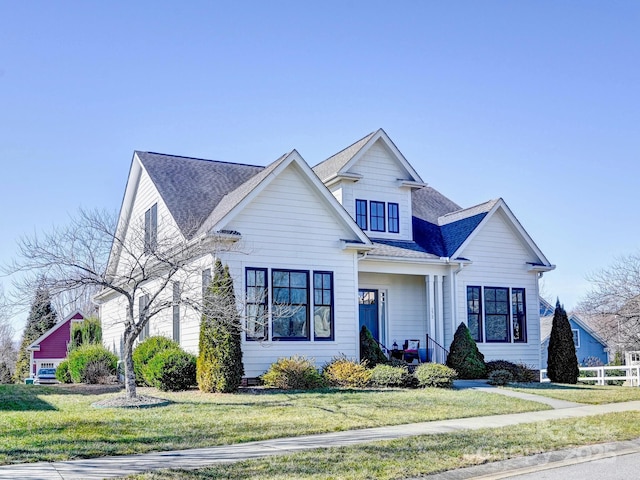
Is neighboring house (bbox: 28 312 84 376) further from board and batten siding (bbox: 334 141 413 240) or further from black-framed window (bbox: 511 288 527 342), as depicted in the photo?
black-framed window (bbox: 511 288 527 342)

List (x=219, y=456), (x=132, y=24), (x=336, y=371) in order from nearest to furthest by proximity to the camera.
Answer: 1. (x=219, y=456)
2. (x=132, y=24)
3. (x=336, y=371)

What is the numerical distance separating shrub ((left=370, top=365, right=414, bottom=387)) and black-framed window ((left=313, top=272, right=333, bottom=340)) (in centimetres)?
206

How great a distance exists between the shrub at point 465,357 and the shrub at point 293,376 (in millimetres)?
5508

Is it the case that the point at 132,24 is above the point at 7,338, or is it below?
above

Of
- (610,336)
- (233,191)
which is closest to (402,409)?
(233,191)

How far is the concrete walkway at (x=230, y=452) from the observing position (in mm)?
8508

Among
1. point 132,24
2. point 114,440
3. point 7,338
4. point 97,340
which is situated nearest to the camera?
point 114,440

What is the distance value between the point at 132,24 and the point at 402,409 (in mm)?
10556

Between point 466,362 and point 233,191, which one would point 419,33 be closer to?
point 233,191

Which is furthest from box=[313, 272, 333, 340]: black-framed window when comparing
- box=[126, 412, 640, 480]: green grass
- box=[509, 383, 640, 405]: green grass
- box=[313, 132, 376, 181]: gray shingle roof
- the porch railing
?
box=[126, 412, 640, 480]: green grass

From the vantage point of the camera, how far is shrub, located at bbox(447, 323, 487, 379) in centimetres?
2138

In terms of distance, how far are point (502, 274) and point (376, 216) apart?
4870 mm

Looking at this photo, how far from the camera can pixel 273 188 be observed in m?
19.7

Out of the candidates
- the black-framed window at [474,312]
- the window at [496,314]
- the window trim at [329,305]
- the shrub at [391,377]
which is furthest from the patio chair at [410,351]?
the shrub at [391,377]
